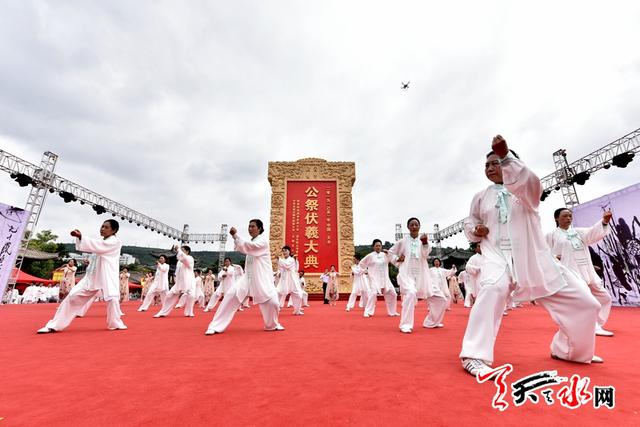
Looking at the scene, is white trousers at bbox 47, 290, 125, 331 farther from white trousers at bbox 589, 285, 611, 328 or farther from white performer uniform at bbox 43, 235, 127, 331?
white trousers at bbox 589, 285, 611, 328

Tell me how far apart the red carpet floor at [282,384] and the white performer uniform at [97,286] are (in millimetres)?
1038

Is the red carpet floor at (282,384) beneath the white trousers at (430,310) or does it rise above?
beneath

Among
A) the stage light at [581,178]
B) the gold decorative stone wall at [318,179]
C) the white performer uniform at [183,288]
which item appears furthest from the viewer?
the gold decorative stone wall at [318,179]

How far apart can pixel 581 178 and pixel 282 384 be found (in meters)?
12.7

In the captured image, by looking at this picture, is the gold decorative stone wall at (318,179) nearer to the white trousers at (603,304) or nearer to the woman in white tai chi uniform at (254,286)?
the woman in white tai chi uniform at (254,286)

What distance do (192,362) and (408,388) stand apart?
5.18 feet

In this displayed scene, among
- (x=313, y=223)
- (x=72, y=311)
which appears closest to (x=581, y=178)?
(x=313, y=223)

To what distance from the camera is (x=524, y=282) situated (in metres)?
2.21

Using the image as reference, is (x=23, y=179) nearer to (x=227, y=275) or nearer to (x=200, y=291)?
(x=200, y=291)

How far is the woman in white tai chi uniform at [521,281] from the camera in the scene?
6.82 feet

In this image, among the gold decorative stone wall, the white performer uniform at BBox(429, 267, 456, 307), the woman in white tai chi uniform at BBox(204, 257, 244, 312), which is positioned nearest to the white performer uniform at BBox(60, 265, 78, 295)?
the woman in white tai chi uniform at BBox(204, 257, 244, 312)

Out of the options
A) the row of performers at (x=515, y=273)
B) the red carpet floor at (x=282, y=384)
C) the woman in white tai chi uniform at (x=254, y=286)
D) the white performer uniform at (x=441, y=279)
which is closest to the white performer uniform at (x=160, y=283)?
the woman in white tai chi uniform at (x=254, y=286)

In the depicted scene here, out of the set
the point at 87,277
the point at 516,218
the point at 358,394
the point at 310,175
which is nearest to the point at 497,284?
the point at 516,218

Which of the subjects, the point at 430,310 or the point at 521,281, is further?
the point at 430,310
